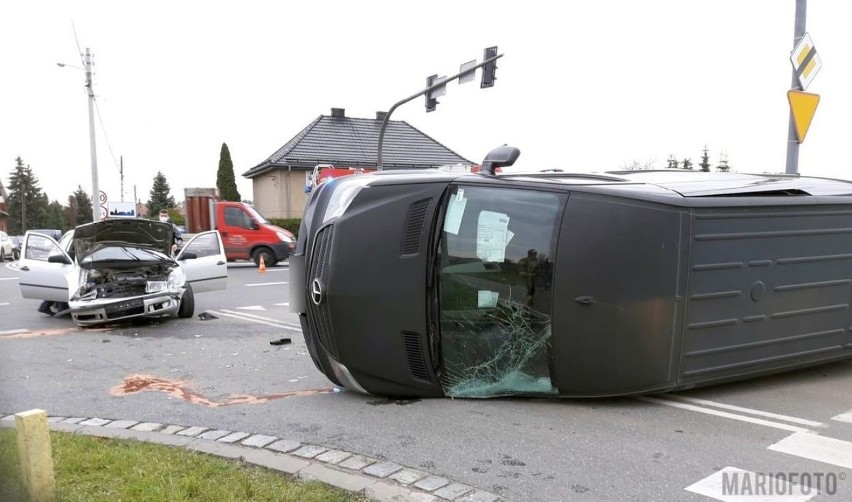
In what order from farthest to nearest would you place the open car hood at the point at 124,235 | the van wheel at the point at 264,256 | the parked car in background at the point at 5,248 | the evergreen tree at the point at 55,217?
the evergreen tree at the point at 55,217, the parked car in background at the point at 5,248, the van wheel at the point at 264,256, the open car hood at the point at 124,235

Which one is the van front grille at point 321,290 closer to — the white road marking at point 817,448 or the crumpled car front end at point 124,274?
the white road marking at point 817,448

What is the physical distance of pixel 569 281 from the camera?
446cm

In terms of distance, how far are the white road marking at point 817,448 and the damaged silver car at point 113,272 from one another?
8.39m

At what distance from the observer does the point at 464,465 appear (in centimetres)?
377

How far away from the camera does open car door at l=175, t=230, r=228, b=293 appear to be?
1066 centimetres

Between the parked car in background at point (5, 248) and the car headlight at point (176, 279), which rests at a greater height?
the car headlight at point (176, 279)

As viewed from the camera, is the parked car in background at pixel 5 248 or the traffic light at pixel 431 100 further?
the parked car in background at pixel 5 248

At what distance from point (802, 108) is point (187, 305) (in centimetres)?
916

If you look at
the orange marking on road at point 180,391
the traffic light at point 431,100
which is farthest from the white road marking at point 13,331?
the traffic light at point 431,100

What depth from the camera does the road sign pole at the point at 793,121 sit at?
7.71 metres

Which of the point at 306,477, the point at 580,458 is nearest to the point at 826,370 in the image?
the point at 580,458

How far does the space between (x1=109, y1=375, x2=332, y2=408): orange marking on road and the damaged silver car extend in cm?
328

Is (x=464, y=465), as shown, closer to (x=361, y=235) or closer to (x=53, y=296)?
(x=361, y=235)

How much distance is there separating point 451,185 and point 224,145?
52.8 m
